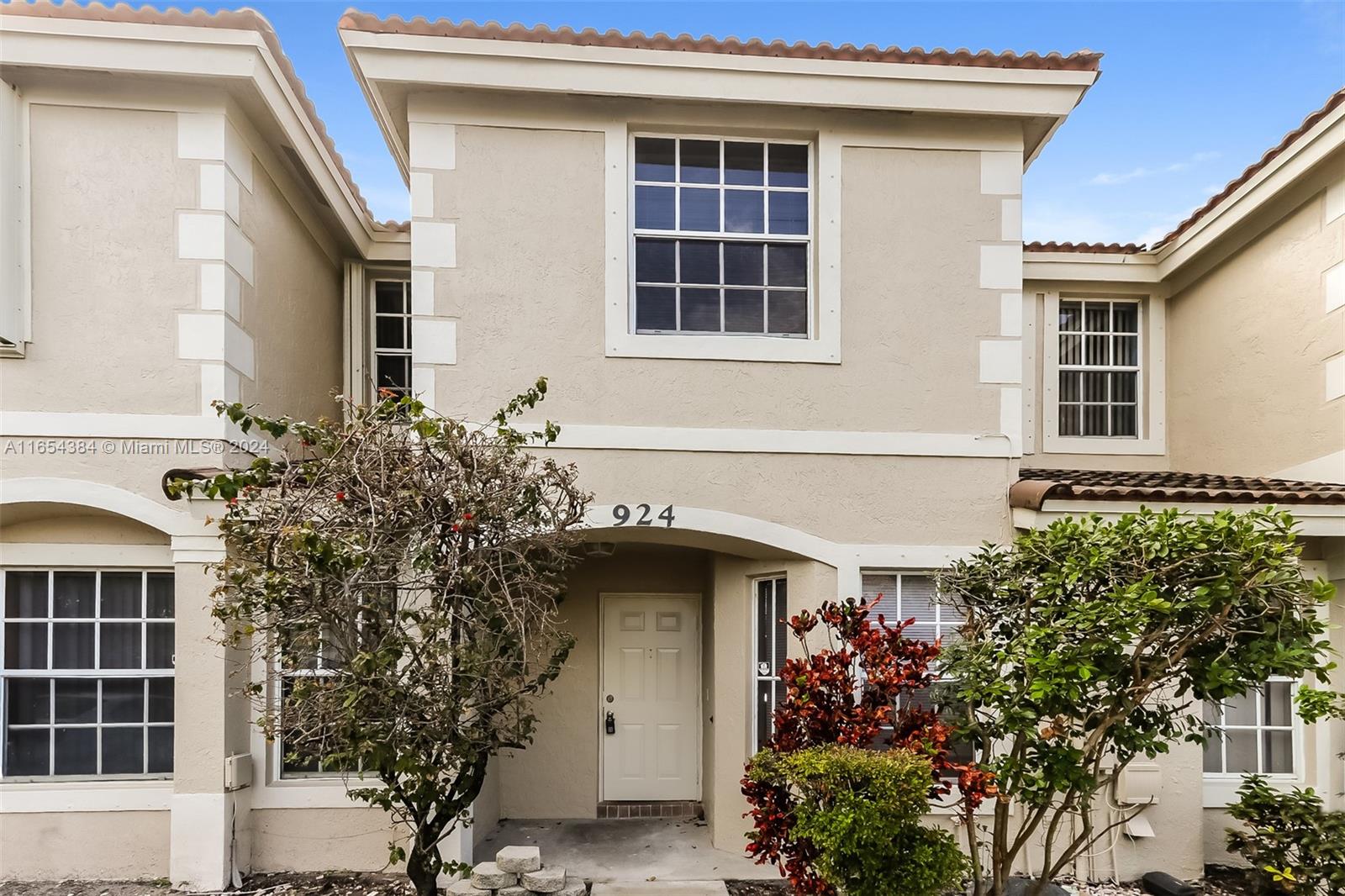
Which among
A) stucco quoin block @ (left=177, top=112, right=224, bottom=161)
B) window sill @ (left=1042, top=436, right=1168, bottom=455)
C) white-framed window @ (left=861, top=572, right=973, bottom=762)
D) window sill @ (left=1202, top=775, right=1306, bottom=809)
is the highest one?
stucco quoin block @ (left=177, top=112, right=224, bottom=161)

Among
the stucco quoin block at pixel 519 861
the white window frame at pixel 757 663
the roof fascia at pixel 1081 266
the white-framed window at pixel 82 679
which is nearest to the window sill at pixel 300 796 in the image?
Answer: the white-framed window at pixel 82 679

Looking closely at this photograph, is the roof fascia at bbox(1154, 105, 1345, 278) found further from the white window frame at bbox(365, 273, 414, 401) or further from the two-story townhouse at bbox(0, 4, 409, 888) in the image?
the two-story townhouse at bbox(0, 4, 409, 888)

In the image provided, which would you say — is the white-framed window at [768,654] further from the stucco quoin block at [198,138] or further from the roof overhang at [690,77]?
the stucco quoin block at [198,138]

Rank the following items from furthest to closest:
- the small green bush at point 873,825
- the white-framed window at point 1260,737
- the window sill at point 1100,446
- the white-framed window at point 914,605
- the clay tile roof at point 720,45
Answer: the window sill at point 1100,446 → the white-framed window at point 1260,737 → the white-framed window at point 914,605 → the clay tile roof at point 720,45 → the small green bush at point 873,825

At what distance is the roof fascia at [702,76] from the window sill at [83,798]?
5870 mm

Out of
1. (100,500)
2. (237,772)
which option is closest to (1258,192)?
(237,772)

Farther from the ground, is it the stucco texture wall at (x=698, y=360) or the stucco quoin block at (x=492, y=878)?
the stucco texture wall at (x=698, y=360)

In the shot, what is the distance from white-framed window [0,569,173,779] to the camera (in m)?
6.30

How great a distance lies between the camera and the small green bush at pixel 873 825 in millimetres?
4617

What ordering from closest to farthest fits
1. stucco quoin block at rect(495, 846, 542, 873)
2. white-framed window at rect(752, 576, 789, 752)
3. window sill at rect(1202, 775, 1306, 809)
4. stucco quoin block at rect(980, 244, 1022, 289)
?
1. stucco quoin block at rect(495, 846, 542, 873)
2. stucco quoin block at rect(980, 244, 1022, 289)
3. white-framed window at rect(752, 576, 789, 752)
4. window sill at rect(1202, 775, 1306, 809)

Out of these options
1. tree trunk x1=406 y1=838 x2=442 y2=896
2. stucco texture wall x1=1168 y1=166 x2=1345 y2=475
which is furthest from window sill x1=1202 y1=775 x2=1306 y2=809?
tree trunk x1=406 y1=838 x2=442 y2=896

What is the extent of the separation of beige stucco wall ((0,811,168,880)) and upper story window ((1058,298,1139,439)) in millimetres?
9819

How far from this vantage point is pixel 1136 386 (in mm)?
9211

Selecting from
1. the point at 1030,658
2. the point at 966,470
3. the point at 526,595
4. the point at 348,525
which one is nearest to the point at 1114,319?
the point at 966,470
